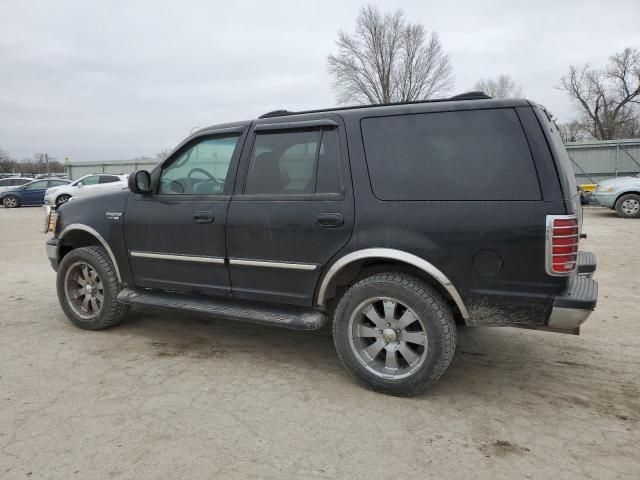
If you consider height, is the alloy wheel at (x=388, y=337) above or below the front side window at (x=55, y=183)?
below

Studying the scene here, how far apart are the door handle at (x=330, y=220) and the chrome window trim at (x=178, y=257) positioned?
37.0 inches

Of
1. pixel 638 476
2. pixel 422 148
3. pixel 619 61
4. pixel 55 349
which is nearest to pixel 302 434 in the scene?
pixel 638 476

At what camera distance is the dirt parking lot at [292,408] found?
2.55 m

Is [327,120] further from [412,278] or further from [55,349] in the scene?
[55,349]

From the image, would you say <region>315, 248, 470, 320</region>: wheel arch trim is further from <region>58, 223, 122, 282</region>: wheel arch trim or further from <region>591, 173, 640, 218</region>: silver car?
<region>591, 173, 640, 218</region>: silver car

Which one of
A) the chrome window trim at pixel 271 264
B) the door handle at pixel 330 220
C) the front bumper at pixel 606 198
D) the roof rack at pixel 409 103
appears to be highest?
the roof rack at pixel 409 103

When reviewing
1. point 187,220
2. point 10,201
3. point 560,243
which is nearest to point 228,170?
point 187,220

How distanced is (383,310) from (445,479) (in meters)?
1.20

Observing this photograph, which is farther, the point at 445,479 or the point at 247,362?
the point at 247,362

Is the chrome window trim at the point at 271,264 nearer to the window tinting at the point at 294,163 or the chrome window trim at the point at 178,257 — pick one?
the chrome window trim at the point at 178,257

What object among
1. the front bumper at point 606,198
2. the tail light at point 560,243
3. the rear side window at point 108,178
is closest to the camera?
the tail light at point 560,243

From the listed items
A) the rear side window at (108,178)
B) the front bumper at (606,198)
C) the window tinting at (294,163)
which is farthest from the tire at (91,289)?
the rear side window at (108,178)

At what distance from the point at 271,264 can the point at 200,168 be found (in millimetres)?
1182

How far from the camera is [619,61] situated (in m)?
44.7
